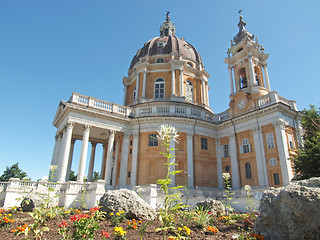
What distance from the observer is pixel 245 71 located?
29.7 metres

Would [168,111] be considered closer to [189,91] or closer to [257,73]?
[189,91]

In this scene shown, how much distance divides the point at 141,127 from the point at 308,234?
21673mm

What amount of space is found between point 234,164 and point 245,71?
Result: 12.8 metres

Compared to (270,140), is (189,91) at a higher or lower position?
higher

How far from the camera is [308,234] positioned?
4.73 meters

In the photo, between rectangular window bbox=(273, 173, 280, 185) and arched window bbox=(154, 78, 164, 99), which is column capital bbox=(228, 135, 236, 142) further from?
arched window bbox=(154, 78, 164, 99)

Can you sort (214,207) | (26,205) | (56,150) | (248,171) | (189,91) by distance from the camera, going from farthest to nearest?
(189,91)
(56,150)
(248,171)
(26,205)
(214,207)

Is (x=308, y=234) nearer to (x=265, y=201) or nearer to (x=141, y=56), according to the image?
(x=265, y=201)

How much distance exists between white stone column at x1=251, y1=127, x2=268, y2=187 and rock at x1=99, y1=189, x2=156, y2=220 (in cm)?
1603

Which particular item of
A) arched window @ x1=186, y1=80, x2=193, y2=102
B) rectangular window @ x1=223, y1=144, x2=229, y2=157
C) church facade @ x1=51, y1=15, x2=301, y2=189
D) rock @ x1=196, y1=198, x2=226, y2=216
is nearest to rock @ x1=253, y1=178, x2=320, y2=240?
rock @ x1=196, y1=198, x2=226, y2=216

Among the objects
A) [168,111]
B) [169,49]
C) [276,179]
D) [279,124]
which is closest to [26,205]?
[168,111]

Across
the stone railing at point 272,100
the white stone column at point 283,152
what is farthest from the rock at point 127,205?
the stone railing at point 272,100

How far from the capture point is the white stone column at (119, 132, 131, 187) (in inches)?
943

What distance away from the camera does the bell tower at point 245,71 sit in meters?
26.2
